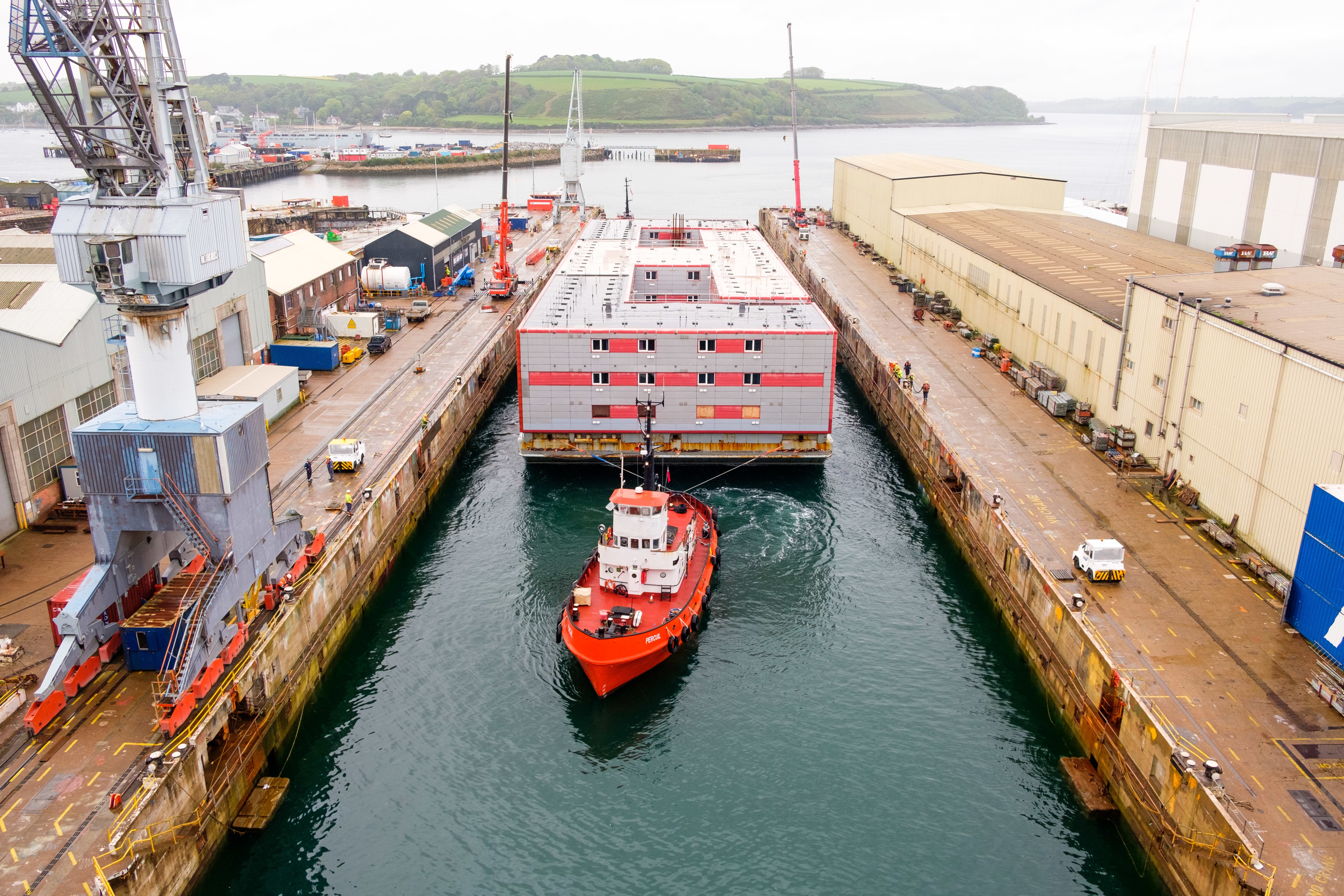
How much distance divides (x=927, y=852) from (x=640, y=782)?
33.8ft

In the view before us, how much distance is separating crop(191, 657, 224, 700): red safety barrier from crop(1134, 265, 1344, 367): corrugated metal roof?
4385 centimetres

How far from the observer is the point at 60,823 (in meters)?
26.5

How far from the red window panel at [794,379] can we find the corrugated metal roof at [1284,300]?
18672 millimetres

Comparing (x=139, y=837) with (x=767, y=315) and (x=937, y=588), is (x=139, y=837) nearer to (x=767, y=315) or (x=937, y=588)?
(x=937, y=588)

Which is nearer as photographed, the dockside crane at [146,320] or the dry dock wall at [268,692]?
the dry dock wall at [268,692]

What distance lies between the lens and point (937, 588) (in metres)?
48.2

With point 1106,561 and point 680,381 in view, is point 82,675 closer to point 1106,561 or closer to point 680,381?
point 680,381

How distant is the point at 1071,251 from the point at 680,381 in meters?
41.1

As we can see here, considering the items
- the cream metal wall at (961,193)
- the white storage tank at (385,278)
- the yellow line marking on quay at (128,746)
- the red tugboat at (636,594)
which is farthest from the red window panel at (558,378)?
the cream metal wall at (961,193)

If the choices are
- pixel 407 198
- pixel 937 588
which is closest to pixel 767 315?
pixel 937 588

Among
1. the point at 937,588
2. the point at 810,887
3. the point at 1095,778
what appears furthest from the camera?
the point at 937,588

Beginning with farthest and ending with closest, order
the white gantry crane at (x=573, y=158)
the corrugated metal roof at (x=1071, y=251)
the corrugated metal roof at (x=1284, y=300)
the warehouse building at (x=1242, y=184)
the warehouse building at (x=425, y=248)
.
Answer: the white gantry crane at (x=573, y=158) < the warehouse building at (x=425, y=248) < the corrugated metal roof at (x=1071, y=251) < the warehouse building at (x=1242, y=184) < the corrugated metal roof at (x=1284, y=300)

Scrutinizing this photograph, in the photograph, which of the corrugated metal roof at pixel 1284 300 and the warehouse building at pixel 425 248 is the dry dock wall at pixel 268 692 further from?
the corrugated metal roof at pixel 1284 300

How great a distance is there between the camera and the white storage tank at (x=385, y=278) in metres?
90.8
